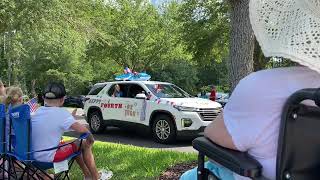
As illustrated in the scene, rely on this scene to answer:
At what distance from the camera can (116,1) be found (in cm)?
3838

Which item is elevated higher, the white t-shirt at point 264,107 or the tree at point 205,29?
the tree at point 205,29

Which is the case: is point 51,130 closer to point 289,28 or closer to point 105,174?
point 105,174

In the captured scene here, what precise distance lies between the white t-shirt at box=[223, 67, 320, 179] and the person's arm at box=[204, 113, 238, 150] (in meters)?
0.04

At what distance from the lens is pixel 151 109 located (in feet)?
41.3

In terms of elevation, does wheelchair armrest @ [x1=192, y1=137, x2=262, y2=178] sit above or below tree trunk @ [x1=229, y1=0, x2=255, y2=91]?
below

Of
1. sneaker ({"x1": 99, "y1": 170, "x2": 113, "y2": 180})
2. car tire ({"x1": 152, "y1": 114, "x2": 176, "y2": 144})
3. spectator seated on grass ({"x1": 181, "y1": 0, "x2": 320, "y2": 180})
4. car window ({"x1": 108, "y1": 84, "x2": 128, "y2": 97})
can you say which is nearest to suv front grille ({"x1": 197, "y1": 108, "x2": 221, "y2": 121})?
car tire ({"x1": 152, "y1": 114, "x2": 176, "y2": 144})

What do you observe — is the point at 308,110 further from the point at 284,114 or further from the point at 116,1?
the point at 116,1

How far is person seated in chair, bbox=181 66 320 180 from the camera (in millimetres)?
1876

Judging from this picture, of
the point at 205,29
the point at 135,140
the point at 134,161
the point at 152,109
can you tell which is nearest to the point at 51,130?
the point at 134,161

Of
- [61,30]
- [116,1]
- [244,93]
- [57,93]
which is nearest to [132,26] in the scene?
[116,1]

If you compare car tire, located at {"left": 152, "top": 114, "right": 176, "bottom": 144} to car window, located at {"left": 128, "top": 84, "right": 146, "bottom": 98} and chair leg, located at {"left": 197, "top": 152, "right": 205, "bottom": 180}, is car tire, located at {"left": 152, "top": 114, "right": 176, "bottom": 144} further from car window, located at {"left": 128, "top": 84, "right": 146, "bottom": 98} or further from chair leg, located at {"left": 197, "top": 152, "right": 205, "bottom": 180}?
chair leg, located at {"left": 197, "top": 152, "right": 205, "bottom": 180}

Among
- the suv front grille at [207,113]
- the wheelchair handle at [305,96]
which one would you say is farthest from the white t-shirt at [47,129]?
the suv front grille at [207,113]

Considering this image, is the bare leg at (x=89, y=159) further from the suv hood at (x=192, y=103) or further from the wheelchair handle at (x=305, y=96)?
the suv hood at (x=192, y=103)

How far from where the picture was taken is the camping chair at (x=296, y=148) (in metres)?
1.82
